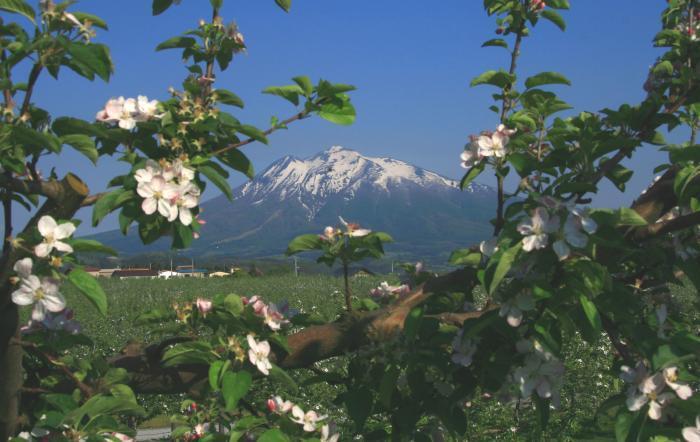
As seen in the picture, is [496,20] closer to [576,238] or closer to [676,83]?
[676,83]

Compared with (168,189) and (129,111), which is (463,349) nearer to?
(168,189)

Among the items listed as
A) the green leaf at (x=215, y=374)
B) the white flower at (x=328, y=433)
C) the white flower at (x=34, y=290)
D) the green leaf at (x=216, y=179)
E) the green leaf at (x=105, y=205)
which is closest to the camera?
the white flower at (x=34, y=290)

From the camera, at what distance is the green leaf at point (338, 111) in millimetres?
2057

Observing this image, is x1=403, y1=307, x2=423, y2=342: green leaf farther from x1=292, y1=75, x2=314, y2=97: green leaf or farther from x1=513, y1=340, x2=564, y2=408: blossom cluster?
x1=292, y1=75, x2=314, y2=97: green leaf

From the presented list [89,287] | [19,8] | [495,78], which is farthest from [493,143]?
[19,8]

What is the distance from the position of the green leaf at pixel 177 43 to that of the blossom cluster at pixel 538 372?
131cm

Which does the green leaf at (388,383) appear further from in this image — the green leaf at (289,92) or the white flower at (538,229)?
the green leaf at (289,92)

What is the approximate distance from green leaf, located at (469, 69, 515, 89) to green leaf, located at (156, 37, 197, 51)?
93cm

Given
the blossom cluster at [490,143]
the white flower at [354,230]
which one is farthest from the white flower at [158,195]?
the blossom cluster at [490,143]

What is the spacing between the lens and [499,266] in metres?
1.61

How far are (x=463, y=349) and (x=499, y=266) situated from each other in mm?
534

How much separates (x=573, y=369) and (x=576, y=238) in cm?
843

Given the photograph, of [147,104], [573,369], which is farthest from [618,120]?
[573,369]

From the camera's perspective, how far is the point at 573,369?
9484mm
